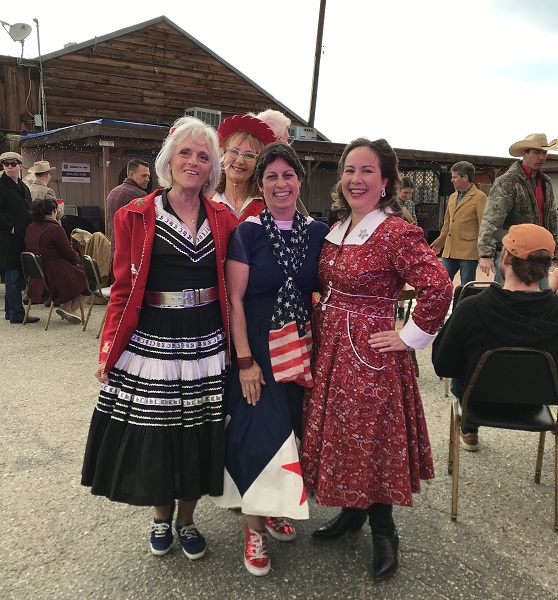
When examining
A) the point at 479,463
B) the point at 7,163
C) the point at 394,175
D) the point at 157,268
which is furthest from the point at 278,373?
the point at 7,163

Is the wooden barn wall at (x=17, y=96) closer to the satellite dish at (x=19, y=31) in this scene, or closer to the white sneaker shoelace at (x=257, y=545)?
the satellite dish at (x=19, y=31)

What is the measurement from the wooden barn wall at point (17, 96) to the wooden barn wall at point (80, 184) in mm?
803

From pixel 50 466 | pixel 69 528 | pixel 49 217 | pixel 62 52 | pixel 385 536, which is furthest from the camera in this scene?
pixel 62 52

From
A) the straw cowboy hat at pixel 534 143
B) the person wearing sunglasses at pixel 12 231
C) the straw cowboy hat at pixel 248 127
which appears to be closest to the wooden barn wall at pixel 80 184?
the person wearing sunglasses at pixel 12 231

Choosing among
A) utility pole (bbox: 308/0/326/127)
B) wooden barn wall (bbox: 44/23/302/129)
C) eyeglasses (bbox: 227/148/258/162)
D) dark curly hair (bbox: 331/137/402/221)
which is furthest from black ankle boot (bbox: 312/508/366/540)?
utility pole (bbox: 308/0/326/127)

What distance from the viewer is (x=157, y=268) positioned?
200 cm

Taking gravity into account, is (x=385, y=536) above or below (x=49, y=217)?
below

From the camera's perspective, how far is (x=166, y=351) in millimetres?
2006

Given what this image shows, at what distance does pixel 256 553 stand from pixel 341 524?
0.43 metres

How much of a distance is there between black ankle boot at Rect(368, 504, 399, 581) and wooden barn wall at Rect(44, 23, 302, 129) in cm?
1409

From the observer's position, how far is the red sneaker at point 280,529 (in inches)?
91.7

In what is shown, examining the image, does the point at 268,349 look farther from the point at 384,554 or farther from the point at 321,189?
the point at 321,189

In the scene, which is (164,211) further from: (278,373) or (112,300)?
(278,373)

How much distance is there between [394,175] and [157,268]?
39.2 inches
